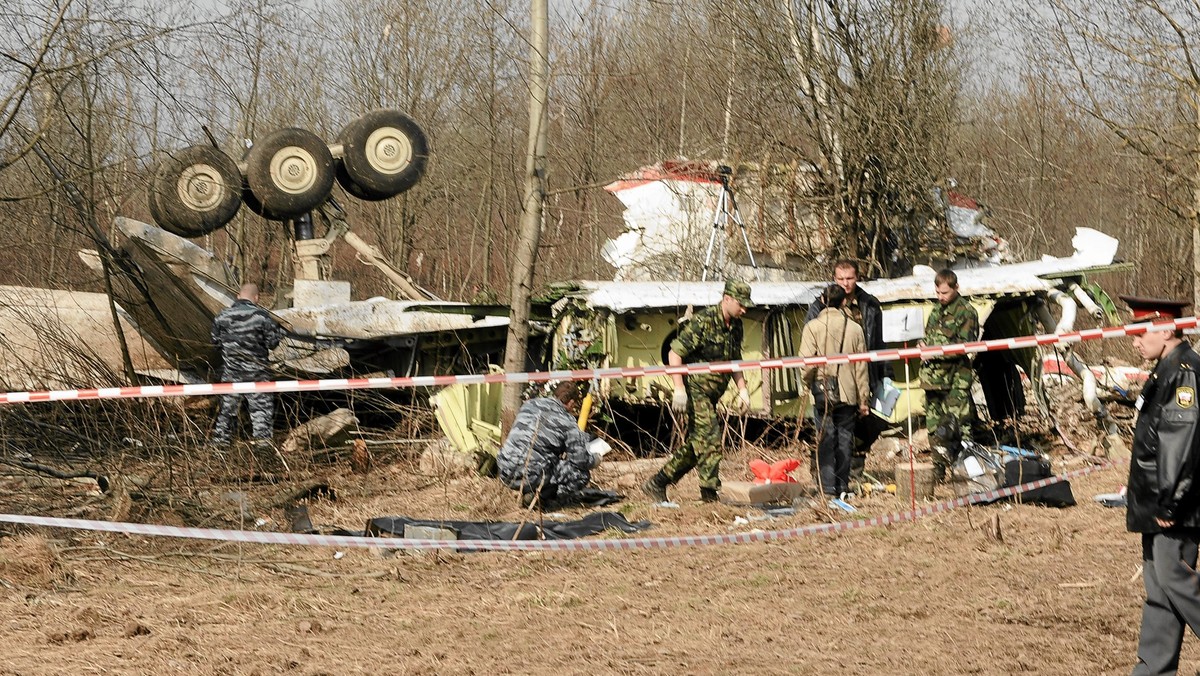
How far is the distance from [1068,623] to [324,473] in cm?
630

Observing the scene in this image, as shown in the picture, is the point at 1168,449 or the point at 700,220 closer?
the point at 1168,449

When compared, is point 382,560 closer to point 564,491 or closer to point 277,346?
point 564,491

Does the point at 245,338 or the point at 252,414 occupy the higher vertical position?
the point at 245,338

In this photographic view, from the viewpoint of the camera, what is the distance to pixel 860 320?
31.6ft

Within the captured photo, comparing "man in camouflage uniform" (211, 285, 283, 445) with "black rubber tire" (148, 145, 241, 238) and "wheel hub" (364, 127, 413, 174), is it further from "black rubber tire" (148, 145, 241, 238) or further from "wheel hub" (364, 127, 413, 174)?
"wheel hub" (364, 127, 413, 174)

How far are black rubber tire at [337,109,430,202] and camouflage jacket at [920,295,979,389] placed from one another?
5.69m

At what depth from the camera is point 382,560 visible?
288 inches

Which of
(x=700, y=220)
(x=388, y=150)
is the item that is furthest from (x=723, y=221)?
(x=388, y=150)

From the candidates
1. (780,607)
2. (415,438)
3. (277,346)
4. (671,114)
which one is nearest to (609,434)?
(415,438)

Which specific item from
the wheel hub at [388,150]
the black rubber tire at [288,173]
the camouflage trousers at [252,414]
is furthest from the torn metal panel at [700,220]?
the camouflage trousers at [252,414]

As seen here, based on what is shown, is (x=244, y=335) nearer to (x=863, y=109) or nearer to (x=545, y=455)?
(x=545, y=455)

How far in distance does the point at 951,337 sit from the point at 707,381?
213 cm

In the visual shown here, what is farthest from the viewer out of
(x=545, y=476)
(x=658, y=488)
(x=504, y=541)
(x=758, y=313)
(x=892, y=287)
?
(x=758, y=313)

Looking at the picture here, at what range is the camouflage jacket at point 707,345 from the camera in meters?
8.92
